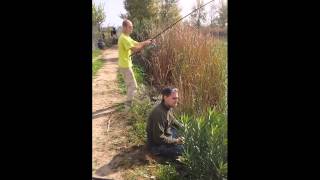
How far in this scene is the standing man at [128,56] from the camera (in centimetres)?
380

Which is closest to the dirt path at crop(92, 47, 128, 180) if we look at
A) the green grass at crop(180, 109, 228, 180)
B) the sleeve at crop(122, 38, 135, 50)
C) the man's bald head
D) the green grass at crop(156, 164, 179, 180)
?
the sleeve at crop(122, 38, 135, 50)

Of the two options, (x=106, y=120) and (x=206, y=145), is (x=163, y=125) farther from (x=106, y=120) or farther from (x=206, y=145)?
(x=106, y=120)

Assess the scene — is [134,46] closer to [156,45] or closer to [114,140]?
[156,45]

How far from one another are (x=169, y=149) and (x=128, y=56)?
37.7 inches

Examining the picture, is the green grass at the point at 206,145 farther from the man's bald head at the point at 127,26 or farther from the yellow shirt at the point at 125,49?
the man's bald head at the point at 127,26

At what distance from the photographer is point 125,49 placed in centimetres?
386

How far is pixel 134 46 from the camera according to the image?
12.5ft
